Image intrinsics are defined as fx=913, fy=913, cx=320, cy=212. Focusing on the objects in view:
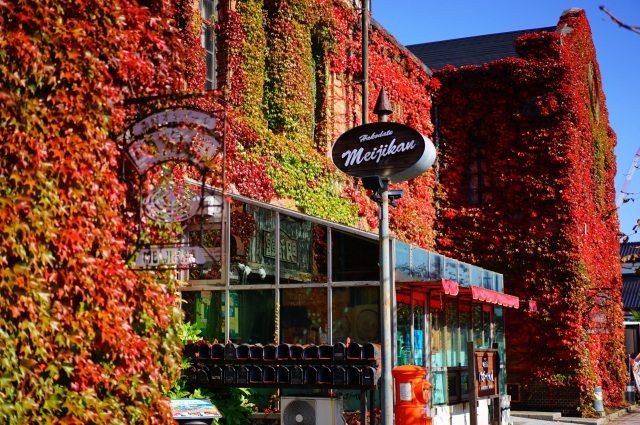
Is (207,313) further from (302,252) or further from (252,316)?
(302,252)

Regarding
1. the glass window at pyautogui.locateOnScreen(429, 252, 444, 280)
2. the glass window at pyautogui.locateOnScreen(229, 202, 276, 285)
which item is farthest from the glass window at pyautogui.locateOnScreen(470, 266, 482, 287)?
the glass window at pyautogui.locateOnScreen(229, 202, 276, 285)

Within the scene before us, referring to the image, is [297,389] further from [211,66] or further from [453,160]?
[453,160]

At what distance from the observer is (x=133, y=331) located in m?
8.67

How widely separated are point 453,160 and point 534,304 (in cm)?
576

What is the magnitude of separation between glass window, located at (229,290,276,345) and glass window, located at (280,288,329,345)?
228 millimetres

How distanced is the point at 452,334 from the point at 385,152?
6922mm

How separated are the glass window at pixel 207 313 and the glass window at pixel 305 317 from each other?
117 cm

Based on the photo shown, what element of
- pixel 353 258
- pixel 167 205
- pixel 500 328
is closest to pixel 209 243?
pixel 353 258

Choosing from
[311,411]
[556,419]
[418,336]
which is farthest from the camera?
[556,419]

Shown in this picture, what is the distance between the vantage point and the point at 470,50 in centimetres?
3197

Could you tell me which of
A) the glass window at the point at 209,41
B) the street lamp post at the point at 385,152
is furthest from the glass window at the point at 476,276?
the glass window at the point at 209,41

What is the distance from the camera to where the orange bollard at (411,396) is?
14364mm

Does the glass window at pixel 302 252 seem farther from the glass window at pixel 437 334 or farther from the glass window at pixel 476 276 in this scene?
the glass window at pixel 476 276

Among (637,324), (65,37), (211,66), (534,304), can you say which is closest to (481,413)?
(534,304)
